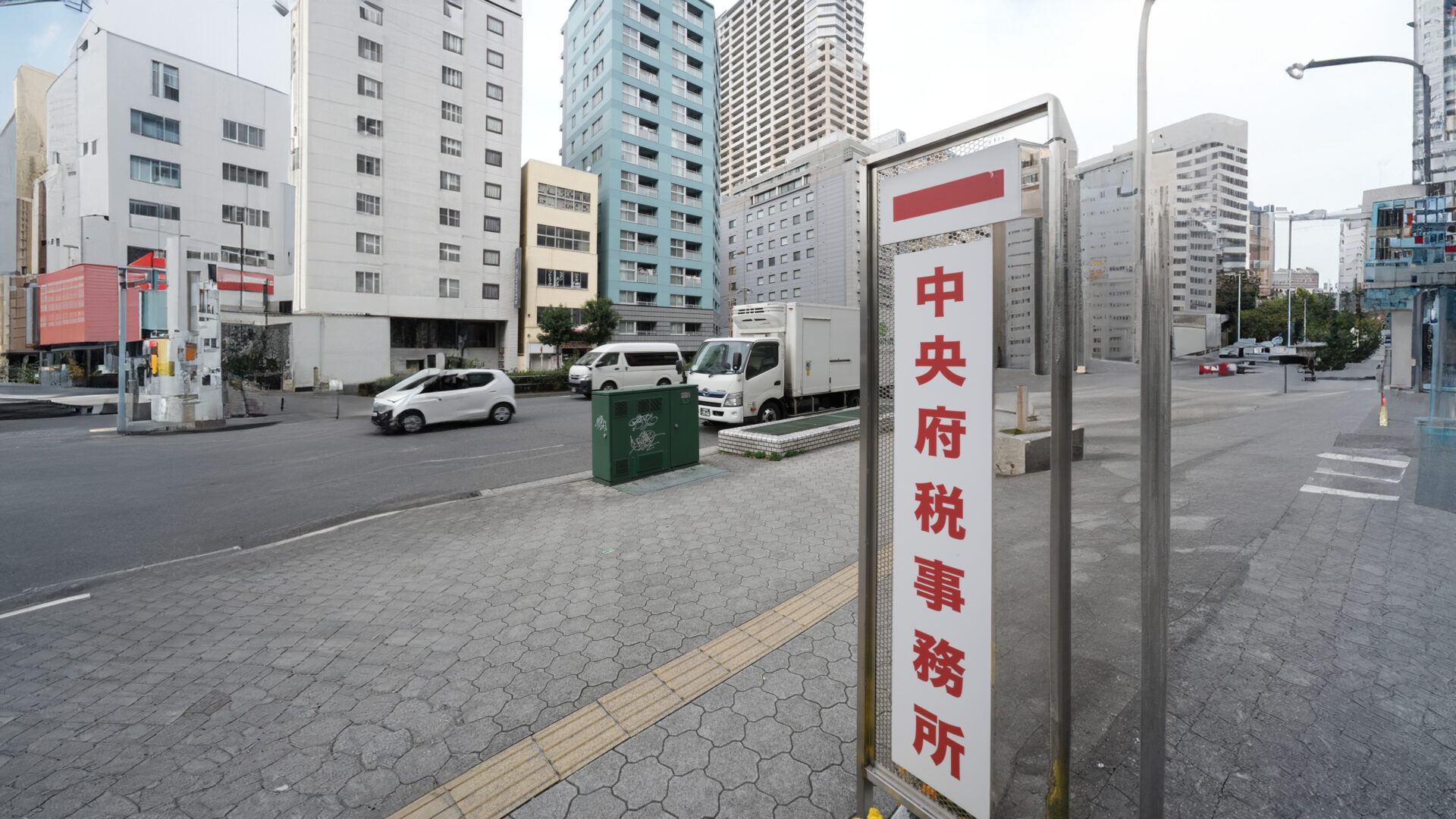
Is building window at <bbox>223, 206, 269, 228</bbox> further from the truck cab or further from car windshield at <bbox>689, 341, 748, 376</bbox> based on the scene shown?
the truck cab

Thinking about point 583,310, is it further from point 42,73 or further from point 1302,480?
point 42,73

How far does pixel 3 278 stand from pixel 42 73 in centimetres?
1632

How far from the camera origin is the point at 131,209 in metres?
33.6

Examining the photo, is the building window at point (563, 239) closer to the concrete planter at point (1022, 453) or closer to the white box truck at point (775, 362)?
the white box truck at point (775, 362)

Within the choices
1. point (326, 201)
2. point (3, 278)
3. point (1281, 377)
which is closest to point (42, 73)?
point (3, 278)

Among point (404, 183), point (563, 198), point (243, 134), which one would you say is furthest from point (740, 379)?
point (243, 134)

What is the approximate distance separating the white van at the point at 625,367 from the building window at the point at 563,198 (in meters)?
21.3

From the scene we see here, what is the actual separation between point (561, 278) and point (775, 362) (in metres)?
30.0

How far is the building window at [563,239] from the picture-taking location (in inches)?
1522

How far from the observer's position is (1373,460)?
8.72 meters

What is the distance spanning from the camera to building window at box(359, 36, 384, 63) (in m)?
32.2

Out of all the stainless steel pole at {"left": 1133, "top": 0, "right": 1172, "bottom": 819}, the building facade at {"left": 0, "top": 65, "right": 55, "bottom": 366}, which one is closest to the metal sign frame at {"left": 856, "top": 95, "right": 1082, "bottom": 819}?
the stainless steel pole at {"left": 1133, "top": 0, "right": 1172, "bottom": 819}

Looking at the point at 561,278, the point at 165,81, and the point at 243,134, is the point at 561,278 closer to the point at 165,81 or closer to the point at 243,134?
the point at 243,134

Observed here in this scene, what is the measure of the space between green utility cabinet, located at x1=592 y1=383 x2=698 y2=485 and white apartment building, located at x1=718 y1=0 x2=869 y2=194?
8526cm
